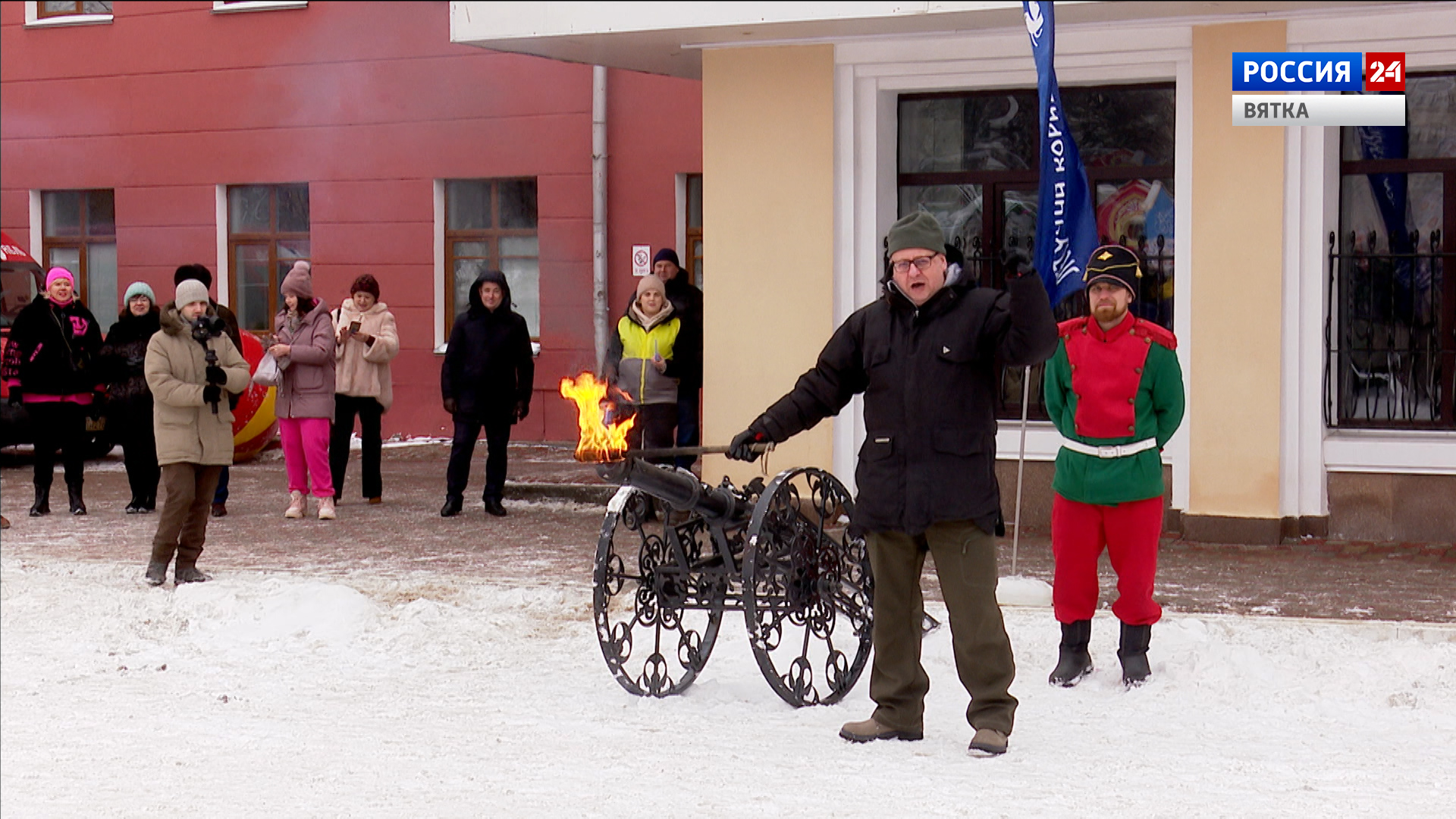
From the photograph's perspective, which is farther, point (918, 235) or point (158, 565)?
point (158, 565)

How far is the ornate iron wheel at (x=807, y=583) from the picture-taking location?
675 cm

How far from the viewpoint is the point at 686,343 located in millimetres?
12367

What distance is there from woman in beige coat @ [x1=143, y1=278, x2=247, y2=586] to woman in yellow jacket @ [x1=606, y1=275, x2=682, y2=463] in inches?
117

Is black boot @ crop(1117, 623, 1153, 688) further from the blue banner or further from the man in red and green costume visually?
the blue banner

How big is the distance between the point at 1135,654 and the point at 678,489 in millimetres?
2036

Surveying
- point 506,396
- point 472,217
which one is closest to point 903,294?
point 506,396

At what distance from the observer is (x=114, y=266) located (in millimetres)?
21594

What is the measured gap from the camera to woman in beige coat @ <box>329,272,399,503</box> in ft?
43.2

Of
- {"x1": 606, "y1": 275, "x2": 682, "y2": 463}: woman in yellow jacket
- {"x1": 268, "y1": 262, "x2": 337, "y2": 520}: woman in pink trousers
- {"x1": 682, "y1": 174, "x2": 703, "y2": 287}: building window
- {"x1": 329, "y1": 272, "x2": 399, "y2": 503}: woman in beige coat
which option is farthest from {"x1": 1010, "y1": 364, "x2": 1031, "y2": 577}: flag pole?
{"x1": 682, "y1": 174, "x2": 703, "y2": 287}: building window

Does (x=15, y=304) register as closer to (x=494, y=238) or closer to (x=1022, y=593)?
(x=494, y=238)

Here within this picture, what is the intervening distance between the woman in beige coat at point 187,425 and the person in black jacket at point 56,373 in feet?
11.1

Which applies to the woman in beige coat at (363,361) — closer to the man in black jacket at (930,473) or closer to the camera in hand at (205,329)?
the camera in hand at (205,329)

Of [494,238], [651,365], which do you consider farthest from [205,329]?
[494,238]

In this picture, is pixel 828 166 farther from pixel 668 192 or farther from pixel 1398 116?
pixel 668 192
